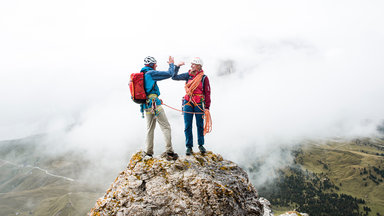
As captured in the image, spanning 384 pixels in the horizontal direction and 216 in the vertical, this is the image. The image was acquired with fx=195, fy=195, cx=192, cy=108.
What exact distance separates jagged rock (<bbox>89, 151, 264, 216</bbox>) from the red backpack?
3.29 m

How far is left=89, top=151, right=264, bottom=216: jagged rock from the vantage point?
326 inches

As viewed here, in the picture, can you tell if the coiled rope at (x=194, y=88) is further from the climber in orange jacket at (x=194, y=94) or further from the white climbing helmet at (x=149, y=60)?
the white climbing helmet at (x=149, y=60)

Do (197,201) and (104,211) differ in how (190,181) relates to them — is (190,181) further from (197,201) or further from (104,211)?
(104,211)

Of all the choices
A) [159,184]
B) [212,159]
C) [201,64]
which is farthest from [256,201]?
[201,64]

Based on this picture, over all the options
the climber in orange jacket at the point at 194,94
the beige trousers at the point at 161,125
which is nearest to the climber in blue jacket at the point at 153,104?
the beige trousers at the point at 161,125

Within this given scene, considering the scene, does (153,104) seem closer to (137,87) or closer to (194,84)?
(137,87)

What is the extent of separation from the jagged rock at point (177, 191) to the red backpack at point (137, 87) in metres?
3.29

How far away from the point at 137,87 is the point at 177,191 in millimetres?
5341

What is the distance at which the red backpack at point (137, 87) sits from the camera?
974 centimetres

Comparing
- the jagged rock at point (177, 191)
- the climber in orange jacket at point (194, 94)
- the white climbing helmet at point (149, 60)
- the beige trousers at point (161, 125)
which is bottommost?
the jagged rock at point (177, 191)

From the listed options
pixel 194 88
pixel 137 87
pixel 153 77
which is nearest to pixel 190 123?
pixel 194 88

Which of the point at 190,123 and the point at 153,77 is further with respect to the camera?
the point at 190,123

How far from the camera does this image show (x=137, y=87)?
9.84 metres

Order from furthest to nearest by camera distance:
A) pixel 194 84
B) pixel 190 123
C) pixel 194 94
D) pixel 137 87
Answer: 1. pixel 190 123
2. pixel 194 94
3. pixel 194 84
4. pixel 137 87
